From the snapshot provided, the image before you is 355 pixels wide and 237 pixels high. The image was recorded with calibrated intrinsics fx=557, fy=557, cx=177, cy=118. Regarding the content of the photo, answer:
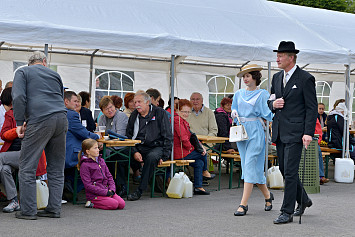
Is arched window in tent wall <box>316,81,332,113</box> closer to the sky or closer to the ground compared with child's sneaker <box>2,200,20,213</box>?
closer to the sky

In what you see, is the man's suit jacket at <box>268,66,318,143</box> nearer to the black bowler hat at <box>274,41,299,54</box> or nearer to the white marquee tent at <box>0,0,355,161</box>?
the black bowler hat at <box>274,41,299,54</box>

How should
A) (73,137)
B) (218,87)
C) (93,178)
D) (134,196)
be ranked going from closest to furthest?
(93,178) < (73,137) < (134,196) < (218,87)

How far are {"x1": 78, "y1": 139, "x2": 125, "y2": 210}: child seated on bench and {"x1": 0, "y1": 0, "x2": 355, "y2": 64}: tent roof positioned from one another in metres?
1.34

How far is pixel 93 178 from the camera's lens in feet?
22.9

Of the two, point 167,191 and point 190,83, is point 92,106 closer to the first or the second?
point 190,83

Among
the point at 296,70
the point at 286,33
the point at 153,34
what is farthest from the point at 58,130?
the point at 286,33

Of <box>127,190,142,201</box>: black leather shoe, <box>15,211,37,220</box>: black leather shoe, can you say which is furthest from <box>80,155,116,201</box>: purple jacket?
<box>15,211,37,220</box>: black leather shoe

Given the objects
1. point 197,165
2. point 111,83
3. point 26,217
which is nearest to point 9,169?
point 26,217

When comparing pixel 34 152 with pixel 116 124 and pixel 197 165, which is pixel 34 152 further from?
pixel 197 165

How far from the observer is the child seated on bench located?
6.90m

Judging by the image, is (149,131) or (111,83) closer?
(149,131)

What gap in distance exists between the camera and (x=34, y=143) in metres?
6.05

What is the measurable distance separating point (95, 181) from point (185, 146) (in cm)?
183

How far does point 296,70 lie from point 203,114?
4174 mm
